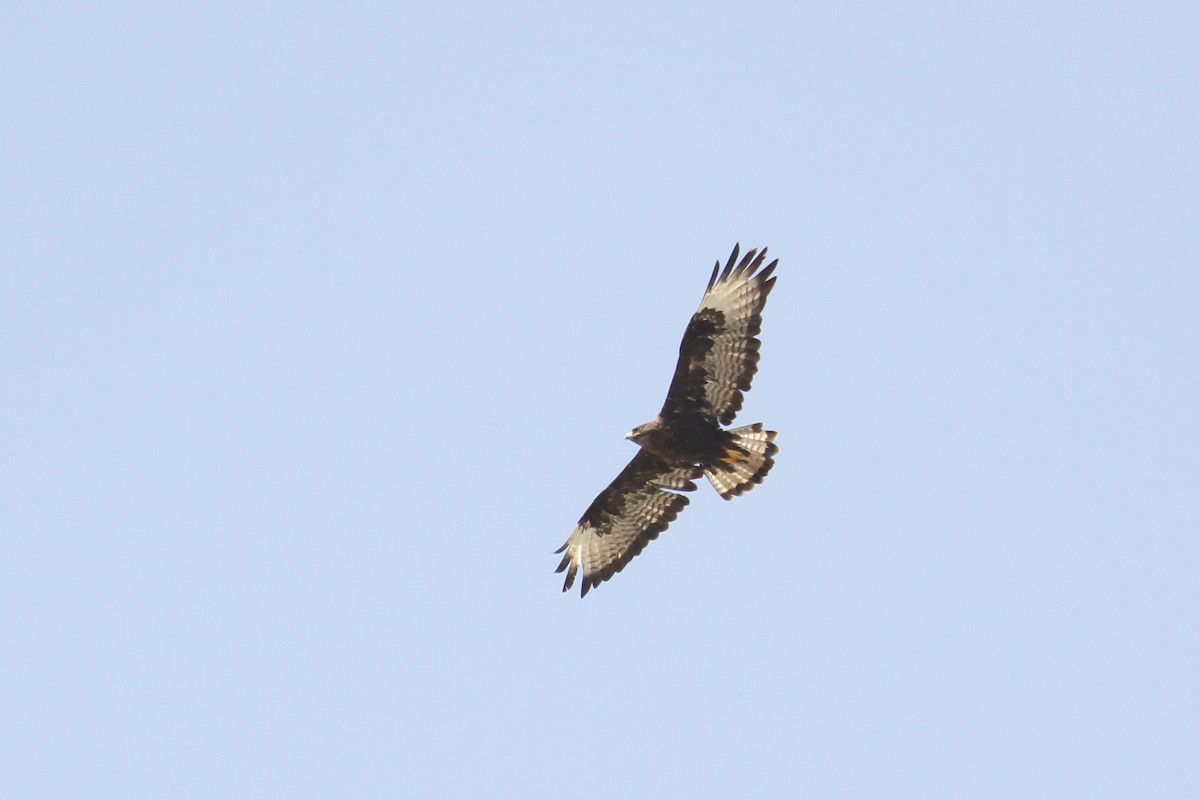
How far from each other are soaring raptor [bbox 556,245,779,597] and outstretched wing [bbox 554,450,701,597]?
1cm

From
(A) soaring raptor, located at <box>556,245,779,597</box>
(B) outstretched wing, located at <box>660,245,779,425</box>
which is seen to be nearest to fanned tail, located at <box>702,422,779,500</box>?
(A) soaring raptor, located at <box>556,245,779,597</box>

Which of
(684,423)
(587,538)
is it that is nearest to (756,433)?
(684,423)

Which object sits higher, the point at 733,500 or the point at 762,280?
the point at 762,280

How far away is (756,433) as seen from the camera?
567 inches

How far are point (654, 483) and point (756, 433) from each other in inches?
62.7

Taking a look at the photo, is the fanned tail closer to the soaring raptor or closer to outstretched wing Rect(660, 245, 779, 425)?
the soaring raptor

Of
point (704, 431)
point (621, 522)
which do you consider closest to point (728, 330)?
point (704, 431)

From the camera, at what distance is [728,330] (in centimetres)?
1392

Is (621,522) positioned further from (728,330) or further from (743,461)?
(728,330)

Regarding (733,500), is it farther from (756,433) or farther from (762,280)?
(762,280)

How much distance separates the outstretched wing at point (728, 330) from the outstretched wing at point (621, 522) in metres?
1.70

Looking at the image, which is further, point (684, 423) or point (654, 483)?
point (654, 483)

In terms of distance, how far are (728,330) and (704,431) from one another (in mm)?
1050

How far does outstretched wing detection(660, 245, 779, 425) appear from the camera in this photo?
1385 centimetres
